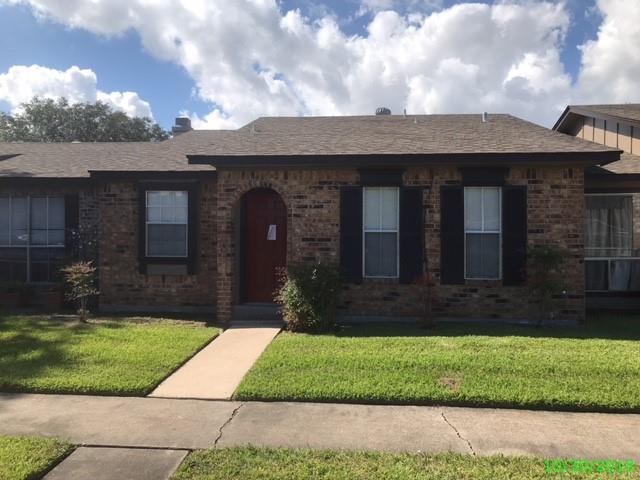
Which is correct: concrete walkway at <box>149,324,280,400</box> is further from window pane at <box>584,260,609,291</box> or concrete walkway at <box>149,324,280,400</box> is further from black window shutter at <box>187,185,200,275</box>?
window pane at <box>584,260,609,291</box>

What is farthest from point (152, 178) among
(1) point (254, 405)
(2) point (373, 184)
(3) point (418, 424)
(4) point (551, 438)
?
(4) point (551, 438)

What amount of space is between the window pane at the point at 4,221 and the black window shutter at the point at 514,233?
1061 cm

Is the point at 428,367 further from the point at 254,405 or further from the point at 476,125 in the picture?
the point at 476,125

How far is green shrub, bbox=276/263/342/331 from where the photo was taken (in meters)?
8.28

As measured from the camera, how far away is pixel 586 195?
1079cm

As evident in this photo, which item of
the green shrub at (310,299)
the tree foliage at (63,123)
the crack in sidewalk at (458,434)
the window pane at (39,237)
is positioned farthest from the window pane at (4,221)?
the tree foliage at (63,123)

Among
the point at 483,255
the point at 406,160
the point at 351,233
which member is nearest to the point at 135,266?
the point at 351,233

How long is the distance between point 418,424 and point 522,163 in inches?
228

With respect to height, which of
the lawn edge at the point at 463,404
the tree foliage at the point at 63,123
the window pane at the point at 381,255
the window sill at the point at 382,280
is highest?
the tree foliage at the point at 63,123

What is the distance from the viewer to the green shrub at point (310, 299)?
27.2 ft

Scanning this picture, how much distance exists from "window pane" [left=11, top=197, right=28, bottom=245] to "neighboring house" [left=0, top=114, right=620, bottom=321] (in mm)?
2357

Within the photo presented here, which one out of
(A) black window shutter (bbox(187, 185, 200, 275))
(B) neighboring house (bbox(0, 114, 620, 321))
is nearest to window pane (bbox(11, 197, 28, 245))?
(B) neighboring house (bbox(0, 114, 620, 321))

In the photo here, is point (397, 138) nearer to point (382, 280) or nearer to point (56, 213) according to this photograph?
point (382, 280)

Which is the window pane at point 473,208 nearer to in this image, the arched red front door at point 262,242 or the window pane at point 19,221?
the arched red front door at point 262,242
